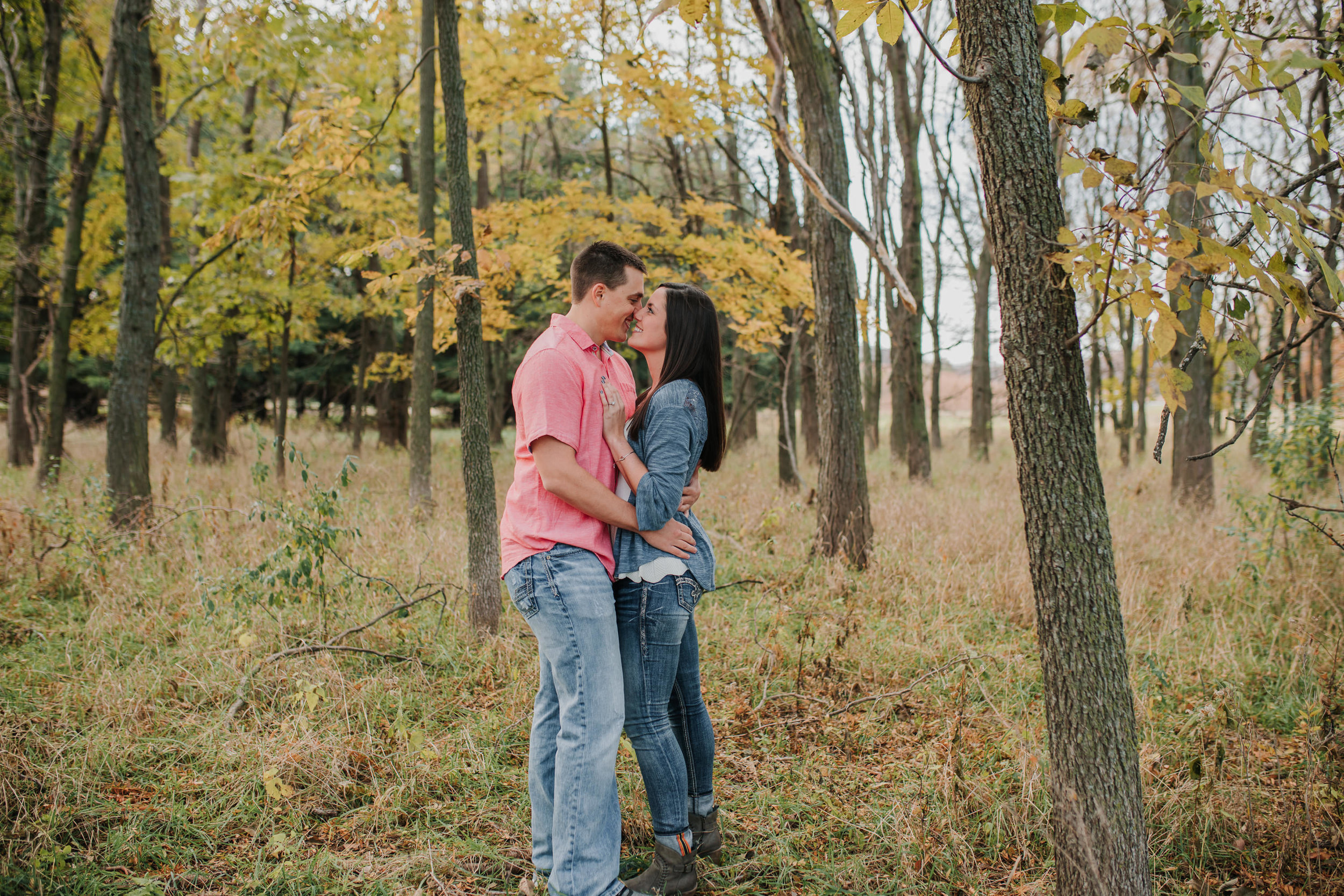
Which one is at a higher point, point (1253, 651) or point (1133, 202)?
point (1133, 202)

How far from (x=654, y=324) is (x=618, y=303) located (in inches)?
5.8

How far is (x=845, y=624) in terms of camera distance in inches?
167

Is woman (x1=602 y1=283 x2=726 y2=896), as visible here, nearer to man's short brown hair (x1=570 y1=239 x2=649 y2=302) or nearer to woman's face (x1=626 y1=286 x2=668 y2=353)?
woman's face (x1=626 y1=286 x2=668 y2=353)

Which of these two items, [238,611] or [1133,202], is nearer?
[1133,202]

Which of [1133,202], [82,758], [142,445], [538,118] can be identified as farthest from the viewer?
[538,118]

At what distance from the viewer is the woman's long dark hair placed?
101 inches

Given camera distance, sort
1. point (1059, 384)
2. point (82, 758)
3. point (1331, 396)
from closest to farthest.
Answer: point (1059, 384)
point (82, 758)
point (1331, 396)

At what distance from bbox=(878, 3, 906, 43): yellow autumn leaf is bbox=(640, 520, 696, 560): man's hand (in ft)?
4.80

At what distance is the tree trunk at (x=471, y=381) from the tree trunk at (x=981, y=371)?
13.2m

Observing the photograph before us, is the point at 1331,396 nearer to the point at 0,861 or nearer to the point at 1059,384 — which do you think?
the point at 1059,384

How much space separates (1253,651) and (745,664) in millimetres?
3000

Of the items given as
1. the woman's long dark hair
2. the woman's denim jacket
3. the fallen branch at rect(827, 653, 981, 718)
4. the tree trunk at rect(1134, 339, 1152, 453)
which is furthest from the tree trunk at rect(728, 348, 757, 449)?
the woman's denim jacket

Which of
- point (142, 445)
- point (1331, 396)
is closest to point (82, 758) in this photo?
point (142, 445)

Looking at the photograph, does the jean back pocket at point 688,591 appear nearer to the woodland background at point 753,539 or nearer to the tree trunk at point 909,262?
the woodland background at point 753,539
